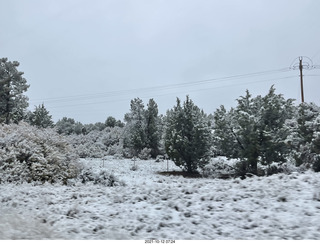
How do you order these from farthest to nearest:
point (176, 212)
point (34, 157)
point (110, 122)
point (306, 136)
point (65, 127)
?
1. point (110, 122)
2. point (65, 127)
3. point (306, 136)
4. point (34, 157)
5. point (176, 212)

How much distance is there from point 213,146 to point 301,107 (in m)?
8.54

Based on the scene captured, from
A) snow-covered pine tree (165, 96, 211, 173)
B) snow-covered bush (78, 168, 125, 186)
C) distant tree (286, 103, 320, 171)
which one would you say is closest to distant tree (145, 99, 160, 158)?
snow-covered pine tree (165, 96, 211, 173)

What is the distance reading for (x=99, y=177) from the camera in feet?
46.1

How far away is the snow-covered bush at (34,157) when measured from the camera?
42.4ft

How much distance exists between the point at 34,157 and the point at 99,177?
3.25m

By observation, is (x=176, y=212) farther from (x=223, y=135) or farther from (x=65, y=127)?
(x=65, y=127)

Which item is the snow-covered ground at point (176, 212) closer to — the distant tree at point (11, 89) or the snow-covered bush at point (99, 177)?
the snow-covered bush at point (99, 177)

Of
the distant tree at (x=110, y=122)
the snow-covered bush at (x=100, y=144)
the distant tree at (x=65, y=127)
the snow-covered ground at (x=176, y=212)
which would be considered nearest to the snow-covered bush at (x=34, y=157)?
the snow-covered ground at (x=176, y=212)

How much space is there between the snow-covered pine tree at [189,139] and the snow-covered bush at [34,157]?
1045 cm

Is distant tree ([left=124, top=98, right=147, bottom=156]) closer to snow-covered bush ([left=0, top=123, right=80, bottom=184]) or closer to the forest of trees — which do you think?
the forest of trees

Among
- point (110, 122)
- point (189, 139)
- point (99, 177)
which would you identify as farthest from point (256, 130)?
point (110, 122)

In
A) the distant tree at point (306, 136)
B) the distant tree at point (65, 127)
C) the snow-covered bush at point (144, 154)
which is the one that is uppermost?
the distant tree at point (65, 127)

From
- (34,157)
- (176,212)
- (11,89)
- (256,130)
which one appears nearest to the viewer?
(176,212)

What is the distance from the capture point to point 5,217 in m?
6.31
